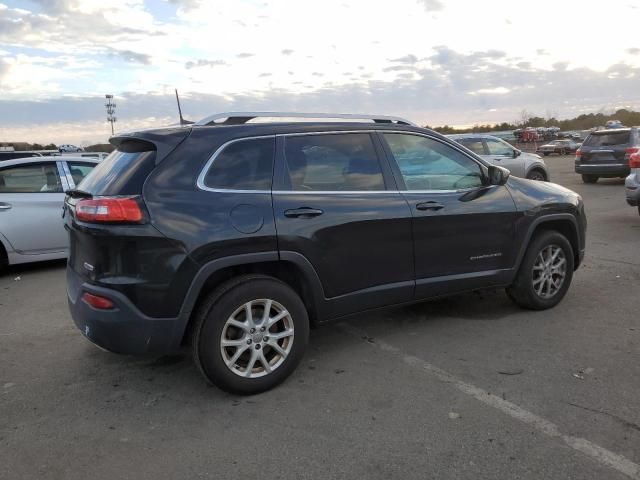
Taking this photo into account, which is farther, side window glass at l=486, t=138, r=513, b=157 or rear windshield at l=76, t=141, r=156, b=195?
side window glass at l=486, t=138, r=513, b=157

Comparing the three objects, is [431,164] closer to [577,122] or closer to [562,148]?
[562,148]

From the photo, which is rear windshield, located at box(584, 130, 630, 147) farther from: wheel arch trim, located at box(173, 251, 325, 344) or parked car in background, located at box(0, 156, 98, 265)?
wheel arch trim, located at box(173, 251, 325, 344)

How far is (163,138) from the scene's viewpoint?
3.51 m

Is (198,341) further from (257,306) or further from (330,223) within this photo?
Result: (330,223)

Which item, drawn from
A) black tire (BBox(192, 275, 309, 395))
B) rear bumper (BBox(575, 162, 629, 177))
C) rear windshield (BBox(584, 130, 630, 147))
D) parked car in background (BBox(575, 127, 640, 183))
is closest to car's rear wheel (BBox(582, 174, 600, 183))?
parked car in background (BBox(575, 127, 640, 183))

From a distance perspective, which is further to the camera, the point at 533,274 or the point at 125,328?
the point at 533,274

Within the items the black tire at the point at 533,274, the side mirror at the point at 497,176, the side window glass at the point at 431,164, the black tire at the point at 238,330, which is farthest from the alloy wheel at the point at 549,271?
the black tire at the point at 238,330

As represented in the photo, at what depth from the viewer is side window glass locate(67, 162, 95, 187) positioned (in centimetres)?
780

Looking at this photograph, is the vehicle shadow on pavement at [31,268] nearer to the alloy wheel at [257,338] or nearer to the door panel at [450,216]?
the alloy wheel at [257,338]

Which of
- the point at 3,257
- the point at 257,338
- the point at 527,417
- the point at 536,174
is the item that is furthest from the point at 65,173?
the point at 536,174

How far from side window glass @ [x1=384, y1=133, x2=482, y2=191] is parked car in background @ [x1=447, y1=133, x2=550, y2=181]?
9.48 metres

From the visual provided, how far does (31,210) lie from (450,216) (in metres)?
5.70

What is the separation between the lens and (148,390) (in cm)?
374

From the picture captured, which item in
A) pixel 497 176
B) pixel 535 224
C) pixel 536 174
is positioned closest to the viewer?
pixel 497 176
